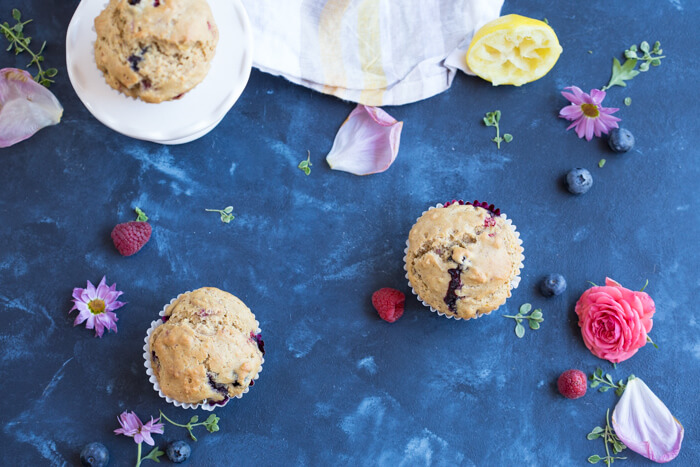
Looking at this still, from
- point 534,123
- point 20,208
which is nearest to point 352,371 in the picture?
point 534,123

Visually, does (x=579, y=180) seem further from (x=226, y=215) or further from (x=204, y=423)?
(x=204, y=423)

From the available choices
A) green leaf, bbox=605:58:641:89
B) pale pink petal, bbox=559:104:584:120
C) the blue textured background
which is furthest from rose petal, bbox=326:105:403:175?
green leaf, bbox=605:58:641:89

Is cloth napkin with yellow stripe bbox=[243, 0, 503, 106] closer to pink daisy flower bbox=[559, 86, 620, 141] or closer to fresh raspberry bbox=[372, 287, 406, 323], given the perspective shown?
pink daisy flower bbox=[559, 86, 620, 141]

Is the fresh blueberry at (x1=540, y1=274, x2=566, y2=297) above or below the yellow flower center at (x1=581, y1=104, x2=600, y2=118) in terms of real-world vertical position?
below

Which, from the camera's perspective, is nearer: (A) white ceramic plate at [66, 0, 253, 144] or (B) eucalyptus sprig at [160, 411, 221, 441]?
(A) white ceramic plate at [66, 0, 253, 144]

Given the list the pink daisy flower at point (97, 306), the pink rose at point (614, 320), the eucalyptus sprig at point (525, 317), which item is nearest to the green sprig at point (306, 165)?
the pink daisy flower at point (97, 306)

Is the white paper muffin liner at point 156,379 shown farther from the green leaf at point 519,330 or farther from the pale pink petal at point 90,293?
the green leaf at point 519,330

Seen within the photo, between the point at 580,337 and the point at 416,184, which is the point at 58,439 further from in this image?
the point at 580,337
